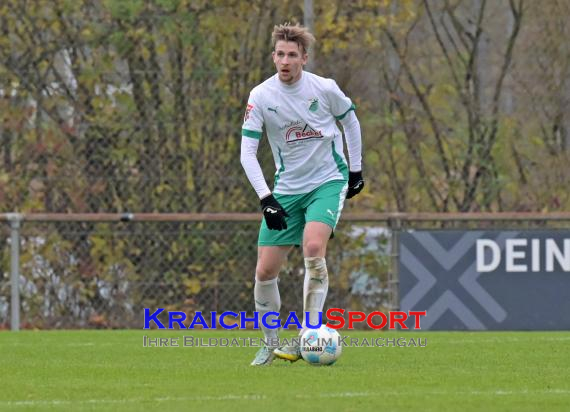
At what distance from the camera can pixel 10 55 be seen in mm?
14102

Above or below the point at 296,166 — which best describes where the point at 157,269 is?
below

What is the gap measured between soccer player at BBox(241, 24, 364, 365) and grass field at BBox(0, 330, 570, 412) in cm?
51

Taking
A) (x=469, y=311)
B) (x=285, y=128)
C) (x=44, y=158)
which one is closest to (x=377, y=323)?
(x=469, y=311)

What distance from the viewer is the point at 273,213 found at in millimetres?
8281

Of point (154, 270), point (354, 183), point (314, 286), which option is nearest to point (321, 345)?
point (314, 286)

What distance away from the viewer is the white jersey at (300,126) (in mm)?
8500

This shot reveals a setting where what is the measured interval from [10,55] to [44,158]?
1.07 metres

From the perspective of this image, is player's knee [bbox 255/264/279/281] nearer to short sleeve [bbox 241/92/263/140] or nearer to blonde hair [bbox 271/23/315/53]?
short sleeve [bbox 241/92/263/140]

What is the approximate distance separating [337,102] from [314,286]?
1.12 metres

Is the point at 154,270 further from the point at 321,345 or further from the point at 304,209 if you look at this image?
the point at 321,345

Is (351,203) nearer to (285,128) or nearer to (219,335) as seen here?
(219,335)

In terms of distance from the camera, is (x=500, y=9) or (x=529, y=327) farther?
(x=500, y=9)

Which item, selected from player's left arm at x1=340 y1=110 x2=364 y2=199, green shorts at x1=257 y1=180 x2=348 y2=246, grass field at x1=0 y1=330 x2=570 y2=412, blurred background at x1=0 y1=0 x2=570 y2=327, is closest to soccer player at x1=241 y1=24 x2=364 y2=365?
green shorts at x1=257 y1=180 x2=348 y2=246

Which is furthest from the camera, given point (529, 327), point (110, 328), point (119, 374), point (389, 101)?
point (389, 101)
